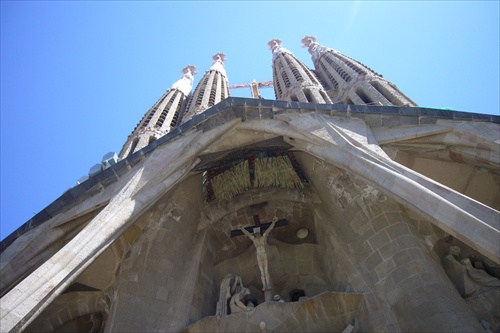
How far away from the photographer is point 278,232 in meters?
10.7

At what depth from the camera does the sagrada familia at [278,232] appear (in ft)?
21.6

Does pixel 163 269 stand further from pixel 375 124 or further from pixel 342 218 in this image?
pixel 375 124

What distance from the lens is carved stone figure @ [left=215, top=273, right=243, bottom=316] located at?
27.1 ft

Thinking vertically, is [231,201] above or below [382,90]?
below

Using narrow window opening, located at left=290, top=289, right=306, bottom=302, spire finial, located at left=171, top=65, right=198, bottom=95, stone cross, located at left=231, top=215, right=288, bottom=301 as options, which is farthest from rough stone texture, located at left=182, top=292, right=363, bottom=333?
spire finial, located at left=171, top=65, right=198, bottom=95

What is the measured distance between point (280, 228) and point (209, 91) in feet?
56.0

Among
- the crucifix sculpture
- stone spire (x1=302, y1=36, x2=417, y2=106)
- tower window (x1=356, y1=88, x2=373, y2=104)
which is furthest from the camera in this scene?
tower window (x1=356, y1=88, x2=373, y2=104)

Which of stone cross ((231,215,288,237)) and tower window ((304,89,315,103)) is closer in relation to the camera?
stone cross ((231,215,288,237))

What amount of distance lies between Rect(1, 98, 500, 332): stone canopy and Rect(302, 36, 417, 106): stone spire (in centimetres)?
874

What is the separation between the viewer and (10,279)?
6773 millimetres

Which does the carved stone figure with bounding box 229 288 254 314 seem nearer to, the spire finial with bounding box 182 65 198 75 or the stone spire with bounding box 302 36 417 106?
the stone spire with bounding box 302 36 417 106

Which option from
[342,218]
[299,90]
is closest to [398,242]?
[342,218]

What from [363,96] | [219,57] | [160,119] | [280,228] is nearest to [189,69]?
[219,57]

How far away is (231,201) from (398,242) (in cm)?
444
